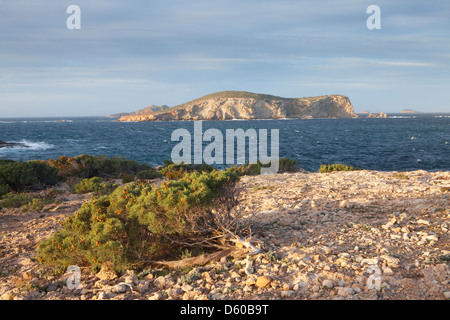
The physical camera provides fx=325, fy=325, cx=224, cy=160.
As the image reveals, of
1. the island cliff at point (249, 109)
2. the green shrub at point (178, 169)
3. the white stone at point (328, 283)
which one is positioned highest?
the island cliff at point (249, 109)

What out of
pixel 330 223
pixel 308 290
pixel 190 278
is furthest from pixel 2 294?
pixel 330 223

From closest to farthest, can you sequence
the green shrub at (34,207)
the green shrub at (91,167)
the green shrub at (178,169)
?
the green shrub at (34,207) < the green shrub at (178,169) < the green shrub at (91,167)

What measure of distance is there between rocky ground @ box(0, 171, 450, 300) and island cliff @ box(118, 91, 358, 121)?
155214 millimetres

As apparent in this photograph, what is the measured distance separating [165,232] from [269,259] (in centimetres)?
189

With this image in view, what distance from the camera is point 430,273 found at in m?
4.62

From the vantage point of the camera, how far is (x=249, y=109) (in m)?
165

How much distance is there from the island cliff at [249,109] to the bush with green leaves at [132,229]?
15699 cm

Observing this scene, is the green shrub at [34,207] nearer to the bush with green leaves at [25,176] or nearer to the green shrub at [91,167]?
the bush with green leaves at [25,176]

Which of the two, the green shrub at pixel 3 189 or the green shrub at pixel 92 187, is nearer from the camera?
the green shrub at pixel 92 187

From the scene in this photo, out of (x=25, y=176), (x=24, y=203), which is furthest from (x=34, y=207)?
(x=25, y=176)

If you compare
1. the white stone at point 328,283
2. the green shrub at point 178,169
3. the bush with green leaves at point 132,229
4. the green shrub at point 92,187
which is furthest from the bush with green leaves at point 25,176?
the white stone at point 328,283

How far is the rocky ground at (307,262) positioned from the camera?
4.44 metres

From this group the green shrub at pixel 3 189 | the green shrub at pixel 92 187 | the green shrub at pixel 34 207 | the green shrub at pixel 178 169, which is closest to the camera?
the green shrub at pixel 34 207
